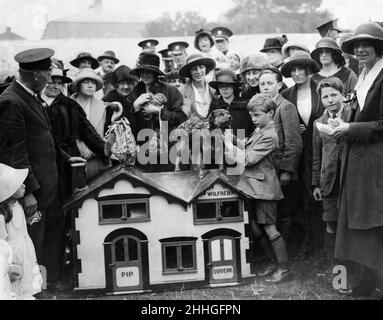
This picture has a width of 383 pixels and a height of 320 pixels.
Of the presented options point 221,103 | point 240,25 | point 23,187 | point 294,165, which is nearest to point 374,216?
point 294,165

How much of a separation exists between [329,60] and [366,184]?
1.00m

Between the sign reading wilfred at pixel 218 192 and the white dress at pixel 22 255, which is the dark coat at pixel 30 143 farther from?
the sign reading wilfred at pixel 218 192

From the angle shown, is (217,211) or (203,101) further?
(203,101)

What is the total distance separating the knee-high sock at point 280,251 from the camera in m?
4.11

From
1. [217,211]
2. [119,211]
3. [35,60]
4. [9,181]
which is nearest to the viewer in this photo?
[9,181]

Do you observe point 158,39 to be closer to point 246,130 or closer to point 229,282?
point 246,130

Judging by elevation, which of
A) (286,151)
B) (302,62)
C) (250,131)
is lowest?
(286,151)

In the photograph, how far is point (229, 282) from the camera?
4.04 metres

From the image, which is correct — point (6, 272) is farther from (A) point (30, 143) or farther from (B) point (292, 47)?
(B) point (292, 47)

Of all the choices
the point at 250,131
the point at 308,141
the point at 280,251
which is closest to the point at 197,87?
the point at 250,131

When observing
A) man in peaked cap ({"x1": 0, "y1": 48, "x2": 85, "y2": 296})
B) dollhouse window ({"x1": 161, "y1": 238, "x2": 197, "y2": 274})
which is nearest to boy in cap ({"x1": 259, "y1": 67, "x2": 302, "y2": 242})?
dollhouse window ({"x1": 161, "y1": 238, "x2": 197, "y2": 274})

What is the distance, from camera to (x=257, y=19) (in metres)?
4.30

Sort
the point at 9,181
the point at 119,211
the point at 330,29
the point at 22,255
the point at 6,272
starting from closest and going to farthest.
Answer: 1. the point at 6,272
2. the point at 9,181
3. the point at 22,255
4. the point at 119,211
5. the point at 330,29

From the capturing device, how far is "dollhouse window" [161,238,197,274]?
3.97 meters
